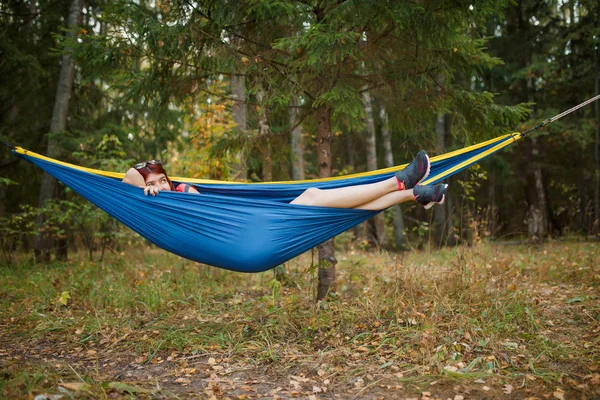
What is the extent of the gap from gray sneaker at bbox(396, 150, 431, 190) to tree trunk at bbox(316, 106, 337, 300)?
81 cm

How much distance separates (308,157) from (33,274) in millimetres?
7782

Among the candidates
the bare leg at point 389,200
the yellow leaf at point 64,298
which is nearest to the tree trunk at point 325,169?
the bare leg at point 389,200

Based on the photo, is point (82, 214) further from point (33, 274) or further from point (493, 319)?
point (493, 319)

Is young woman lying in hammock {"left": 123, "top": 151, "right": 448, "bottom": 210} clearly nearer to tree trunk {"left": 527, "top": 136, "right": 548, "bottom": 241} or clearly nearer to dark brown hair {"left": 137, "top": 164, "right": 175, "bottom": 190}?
dark brown hair {"left": 137, "top": 164, "right": 175, "bottom": 190}

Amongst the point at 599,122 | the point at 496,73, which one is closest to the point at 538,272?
the point at 599,122

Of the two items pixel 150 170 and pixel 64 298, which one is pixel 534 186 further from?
pixel 64 298

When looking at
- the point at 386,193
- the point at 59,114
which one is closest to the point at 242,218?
the point at 386,193

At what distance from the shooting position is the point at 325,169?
315 cm

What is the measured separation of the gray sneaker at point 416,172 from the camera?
2412 mm

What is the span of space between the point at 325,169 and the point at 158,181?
110 cm

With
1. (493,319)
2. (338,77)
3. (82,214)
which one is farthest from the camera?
(82,214)

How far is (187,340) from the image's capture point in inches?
104

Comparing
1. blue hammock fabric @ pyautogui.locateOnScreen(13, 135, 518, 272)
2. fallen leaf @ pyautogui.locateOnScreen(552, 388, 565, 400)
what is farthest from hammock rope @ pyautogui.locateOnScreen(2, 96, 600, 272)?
fallen leaf @ pyautogui.locateOnScreen(552, 388, 565, 400)

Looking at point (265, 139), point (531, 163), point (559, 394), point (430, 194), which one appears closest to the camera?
point (559, 394)
